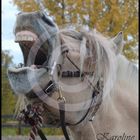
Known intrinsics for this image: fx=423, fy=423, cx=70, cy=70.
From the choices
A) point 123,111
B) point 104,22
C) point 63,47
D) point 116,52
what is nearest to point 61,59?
point 63,47

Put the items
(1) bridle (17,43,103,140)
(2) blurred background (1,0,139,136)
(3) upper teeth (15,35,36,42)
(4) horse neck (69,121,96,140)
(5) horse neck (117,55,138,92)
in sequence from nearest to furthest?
(3) upper teeth (15,35,36,42), (1) bridle (17,43,103,140), (4) horse neck (69,121,96,140), (5) horse neck (117,55,138,92), (2) blurred background (1,0,139,136)

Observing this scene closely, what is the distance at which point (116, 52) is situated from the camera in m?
2.37

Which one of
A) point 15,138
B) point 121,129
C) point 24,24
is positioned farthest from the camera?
point 15,138

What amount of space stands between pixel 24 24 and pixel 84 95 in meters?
0.49

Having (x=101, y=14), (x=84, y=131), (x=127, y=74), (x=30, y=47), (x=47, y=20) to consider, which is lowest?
(x=84, y=131)

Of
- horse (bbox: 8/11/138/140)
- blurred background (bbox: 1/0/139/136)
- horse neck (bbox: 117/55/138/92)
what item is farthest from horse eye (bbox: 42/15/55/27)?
blurred background (bbox: 1/0/139/136)

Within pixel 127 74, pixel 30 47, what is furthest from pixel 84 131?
pixel 30 47

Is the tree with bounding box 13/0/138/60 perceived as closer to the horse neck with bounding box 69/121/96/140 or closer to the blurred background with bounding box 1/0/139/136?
the blurred background with bounding box 1/0/139/136

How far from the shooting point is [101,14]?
8898mm

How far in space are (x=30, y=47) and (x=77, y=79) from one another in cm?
33

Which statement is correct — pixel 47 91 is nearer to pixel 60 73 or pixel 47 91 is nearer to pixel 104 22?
pixel 60 73

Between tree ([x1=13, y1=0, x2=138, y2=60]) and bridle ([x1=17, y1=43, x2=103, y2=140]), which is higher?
tree ([x1=13, y1=0, x2=138, y2=60])

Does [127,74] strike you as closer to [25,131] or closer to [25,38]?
[25,38]

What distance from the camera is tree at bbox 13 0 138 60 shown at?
347 inches
